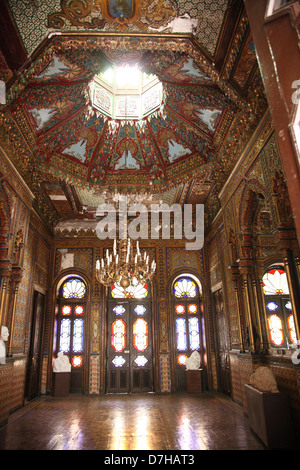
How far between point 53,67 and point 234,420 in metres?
8.15

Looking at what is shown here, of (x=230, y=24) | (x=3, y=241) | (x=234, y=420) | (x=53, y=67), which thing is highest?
(x=53, y=67)

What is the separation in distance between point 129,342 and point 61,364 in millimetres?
2469

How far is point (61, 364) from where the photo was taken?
11016 mm

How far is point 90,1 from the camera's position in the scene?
15.5ft

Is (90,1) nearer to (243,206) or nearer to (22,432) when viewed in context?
(243,206)

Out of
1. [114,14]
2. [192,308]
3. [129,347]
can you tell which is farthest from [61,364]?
[114,14]

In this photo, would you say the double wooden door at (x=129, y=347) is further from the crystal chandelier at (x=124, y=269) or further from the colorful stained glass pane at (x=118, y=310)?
the crystal chandelier at (x=124, y=269)

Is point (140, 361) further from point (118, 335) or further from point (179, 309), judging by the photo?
point (179, 309)

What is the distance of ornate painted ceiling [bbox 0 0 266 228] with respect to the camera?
16.4ft

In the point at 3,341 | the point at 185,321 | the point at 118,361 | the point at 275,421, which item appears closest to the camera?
the point at 275,421

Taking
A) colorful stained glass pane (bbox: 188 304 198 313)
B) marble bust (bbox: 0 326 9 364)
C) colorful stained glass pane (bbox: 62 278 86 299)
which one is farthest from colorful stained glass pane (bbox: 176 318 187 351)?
marble bust (bbox: 0 326 9 364)

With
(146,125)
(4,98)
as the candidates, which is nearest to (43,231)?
(146,125)

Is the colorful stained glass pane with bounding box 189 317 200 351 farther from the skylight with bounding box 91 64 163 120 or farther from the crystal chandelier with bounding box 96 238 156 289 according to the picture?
the skylight with bounding box 91 64 163 120

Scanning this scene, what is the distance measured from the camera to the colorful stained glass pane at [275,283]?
1028 centimetres
